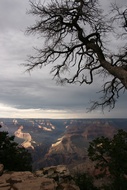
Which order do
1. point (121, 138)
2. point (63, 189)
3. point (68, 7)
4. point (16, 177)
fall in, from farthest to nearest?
point (121, 138) → point (68, 7) → point (16, 177) → point (63, 189)

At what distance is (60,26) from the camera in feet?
43.8

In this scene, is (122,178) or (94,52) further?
(122,178)

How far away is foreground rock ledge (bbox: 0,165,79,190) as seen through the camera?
8539mm

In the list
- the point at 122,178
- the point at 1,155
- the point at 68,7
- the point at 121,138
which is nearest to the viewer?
the point at 68,7

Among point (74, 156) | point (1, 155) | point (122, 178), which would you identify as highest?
point (1, 155)

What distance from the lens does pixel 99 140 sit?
2147 cm

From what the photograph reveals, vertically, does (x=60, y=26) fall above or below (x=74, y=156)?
above

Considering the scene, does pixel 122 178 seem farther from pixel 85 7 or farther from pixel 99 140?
pixel 85 7

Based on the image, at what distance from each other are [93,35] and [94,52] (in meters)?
0.98

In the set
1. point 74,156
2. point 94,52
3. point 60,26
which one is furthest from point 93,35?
point 74,156

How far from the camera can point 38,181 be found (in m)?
8.98

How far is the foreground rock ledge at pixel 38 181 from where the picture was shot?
8539 millimetres

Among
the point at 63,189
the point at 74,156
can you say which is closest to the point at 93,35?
the point at 63,189

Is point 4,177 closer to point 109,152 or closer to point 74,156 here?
point 109,152
